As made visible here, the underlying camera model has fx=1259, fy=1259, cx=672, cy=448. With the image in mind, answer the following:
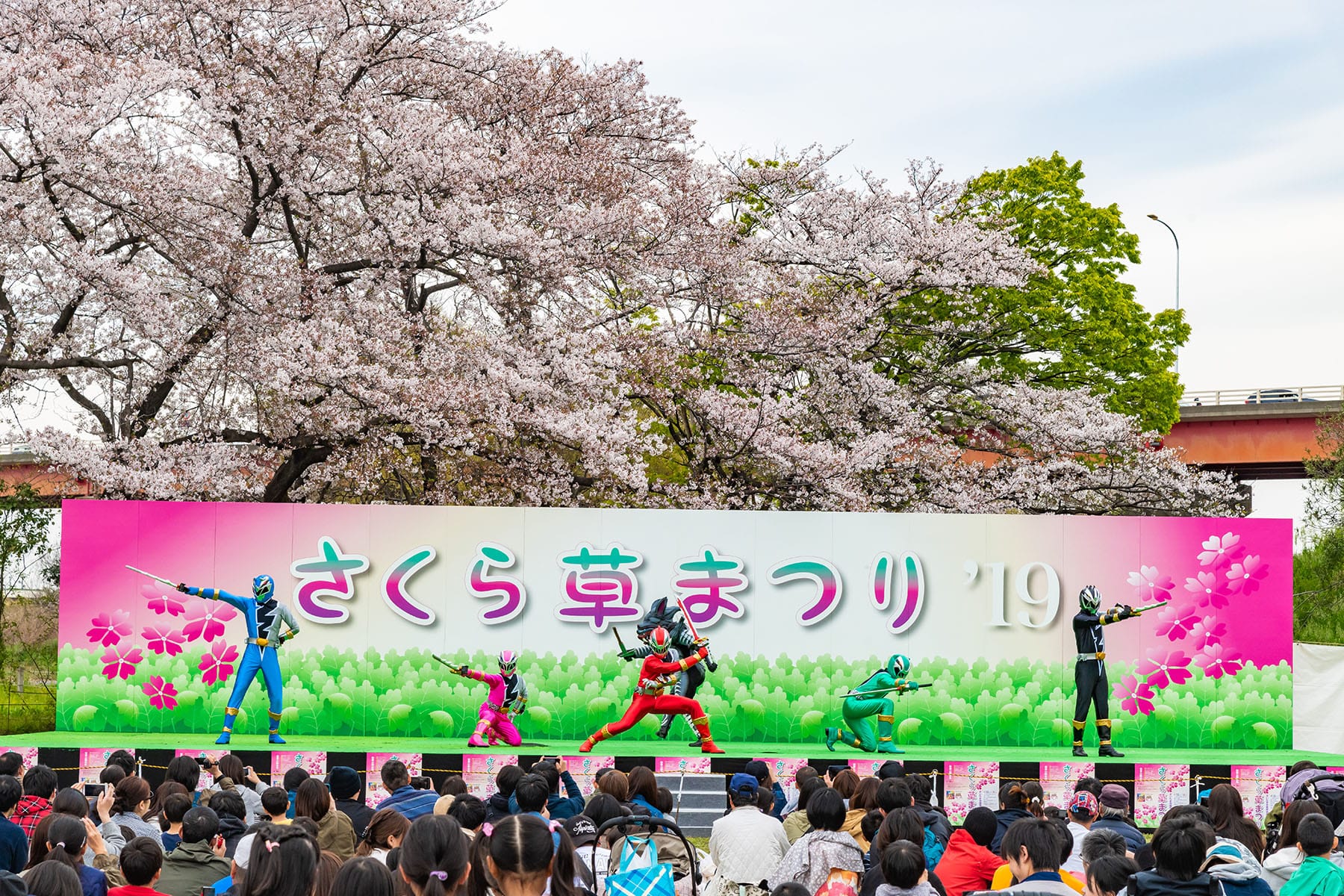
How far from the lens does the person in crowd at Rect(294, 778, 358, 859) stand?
249 inches

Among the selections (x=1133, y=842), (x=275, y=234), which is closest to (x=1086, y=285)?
(x=275, y=234)

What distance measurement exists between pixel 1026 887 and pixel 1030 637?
375 inches

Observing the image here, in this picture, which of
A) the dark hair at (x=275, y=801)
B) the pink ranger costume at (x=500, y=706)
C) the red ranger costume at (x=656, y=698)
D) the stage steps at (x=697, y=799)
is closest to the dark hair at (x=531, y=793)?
the dark hair at (x=275, y=801)

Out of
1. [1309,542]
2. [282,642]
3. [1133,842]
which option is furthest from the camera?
[1309,542]

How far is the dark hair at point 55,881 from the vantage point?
4379 millimetres

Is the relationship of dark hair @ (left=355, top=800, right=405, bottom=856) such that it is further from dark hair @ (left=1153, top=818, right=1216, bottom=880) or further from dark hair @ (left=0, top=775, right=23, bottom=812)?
dark hair @ (left=1153, top=818, right=1216, bottom=880)

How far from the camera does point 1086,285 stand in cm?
2572

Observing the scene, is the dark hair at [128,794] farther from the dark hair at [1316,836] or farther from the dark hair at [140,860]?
the dark hair at [1316,836]

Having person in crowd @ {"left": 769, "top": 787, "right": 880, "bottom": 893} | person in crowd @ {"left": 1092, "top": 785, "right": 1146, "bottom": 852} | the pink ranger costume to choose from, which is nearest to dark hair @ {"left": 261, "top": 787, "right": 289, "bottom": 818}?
person in crowd @ {"left": 769, "top": 787, "right": 880, "bottom": 893}

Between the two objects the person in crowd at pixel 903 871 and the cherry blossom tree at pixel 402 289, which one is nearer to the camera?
the person in crowd at pixel 903 871

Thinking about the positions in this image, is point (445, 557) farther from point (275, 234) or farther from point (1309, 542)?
point (1309, 542)

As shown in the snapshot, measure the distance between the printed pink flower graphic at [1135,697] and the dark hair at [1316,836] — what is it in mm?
8782

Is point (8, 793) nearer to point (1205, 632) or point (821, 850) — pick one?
point (821, 850)

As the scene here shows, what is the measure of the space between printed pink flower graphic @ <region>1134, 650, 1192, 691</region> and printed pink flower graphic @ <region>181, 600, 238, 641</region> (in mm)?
10030
